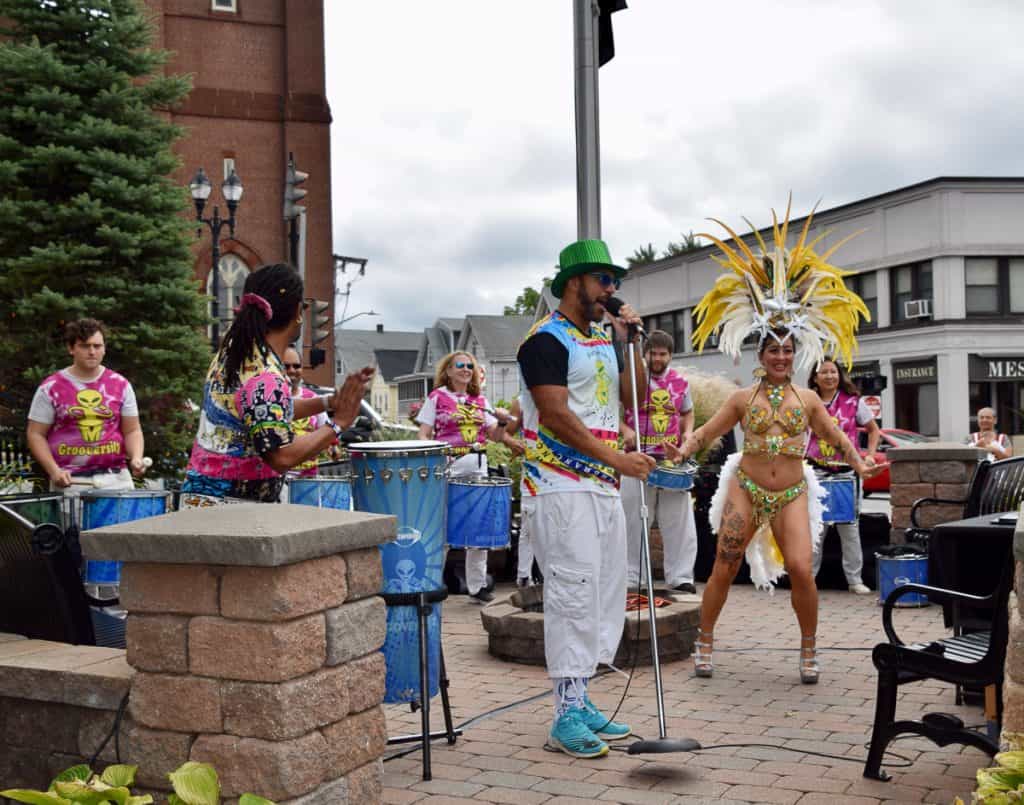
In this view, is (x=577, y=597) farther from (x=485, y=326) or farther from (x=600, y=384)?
(x=485, y=326)

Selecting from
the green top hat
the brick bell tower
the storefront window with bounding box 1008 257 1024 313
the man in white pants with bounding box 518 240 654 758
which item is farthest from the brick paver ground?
the storefront window with bounding box 1008 257 1024 313

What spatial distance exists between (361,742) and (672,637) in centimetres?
379

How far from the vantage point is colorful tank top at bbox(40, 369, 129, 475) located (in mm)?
7566

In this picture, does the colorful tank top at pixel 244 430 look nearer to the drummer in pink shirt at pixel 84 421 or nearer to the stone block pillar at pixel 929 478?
the drummer in pink shirt at pixel 84 421

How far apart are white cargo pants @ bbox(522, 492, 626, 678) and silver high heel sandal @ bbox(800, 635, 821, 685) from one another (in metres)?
1.90

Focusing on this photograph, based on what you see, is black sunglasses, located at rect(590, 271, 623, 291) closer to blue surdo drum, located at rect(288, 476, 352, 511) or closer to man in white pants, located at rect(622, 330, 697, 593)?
blue surdo drum, located at rect(288, 476, 352, 511)

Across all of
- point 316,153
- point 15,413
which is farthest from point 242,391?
point 316,153

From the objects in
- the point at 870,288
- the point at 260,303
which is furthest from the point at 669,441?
the point at 870,288

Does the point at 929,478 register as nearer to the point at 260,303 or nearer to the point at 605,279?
the point at 605,279

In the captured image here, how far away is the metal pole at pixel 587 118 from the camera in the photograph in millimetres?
6906

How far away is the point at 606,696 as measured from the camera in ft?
21.3

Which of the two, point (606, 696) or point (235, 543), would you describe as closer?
point (235, 543)

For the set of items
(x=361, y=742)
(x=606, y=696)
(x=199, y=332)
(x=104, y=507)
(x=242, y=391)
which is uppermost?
(x=199, y=332)

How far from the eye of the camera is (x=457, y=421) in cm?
981
